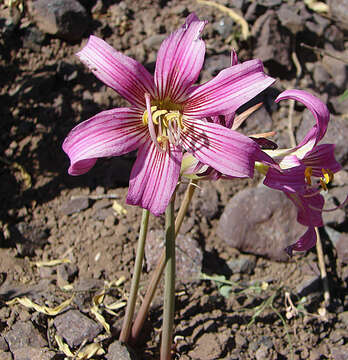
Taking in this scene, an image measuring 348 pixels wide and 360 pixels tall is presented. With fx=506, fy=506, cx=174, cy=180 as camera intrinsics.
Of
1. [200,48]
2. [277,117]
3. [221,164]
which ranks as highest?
[200,48]

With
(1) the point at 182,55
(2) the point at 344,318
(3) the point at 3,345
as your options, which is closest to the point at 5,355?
(3) the point at 3,345

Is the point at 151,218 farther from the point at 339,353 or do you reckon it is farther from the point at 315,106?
the point at 315,106

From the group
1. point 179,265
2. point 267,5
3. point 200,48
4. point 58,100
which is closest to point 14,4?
point 58,100

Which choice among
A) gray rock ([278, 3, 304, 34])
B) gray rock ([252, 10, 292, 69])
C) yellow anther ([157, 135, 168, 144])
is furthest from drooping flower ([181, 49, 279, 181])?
gray rock ([278, 3, 304, 34])

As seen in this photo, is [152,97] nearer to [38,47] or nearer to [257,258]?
[257,258]

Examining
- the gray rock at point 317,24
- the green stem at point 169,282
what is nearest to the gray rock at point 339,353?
the green stem at point 169,282

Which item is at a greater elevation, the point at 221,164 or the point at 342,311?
the point at 221,164

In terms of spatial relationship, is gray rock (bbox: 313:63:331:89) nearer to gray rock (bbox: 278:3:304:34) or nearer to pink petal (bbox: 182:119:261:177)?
gray rock (bbox: 278:3:304:34)
